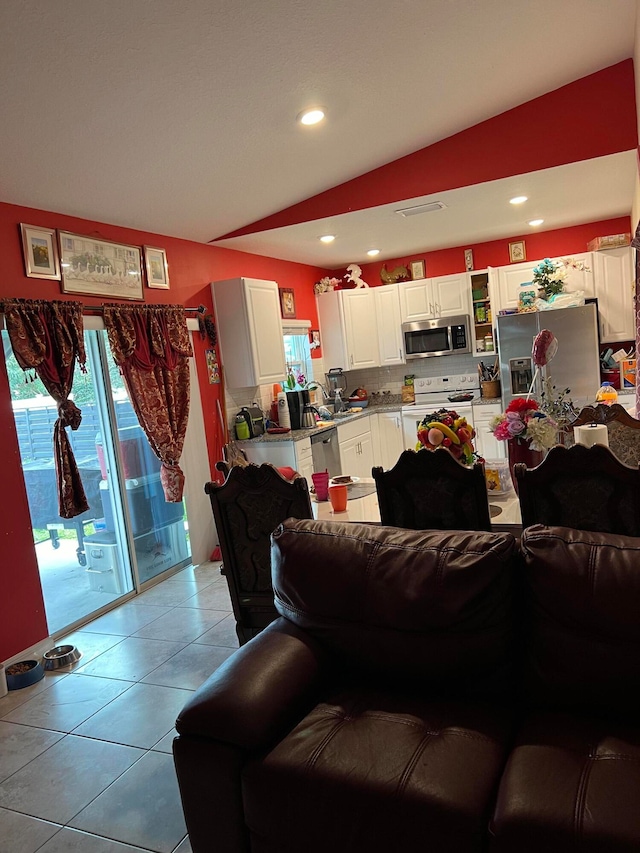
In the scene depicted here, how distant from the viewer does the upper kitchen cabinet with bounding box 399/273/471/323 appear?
6586mm

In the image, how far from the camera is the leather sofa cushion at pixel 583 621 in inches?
64.4

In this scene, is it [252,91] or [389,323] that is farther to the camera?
[389,323]

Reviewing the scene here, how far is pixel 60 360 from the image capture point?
3658 millimetres

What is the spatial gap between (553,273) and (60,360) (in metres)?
4.55

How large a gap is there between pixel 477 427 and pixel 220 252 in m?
3.11

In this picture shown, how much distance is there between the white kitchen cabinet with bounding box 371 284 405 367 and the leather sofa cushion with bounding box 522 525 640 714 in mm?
5279

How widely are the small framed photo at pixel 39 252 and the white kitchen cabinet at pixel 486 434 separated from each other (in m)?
4.21

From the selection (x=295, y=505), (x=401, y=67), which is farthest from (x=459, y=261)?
(x=295, y=505)

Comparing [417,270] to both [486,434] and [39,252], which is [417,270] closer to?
[486,434]

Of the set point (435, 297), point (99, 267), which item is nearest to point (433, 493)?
point (99, 267)

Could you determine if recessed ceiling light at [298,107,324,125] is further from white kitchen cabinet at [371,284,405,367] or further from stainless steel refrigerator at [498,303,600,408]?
white kitchen cabinet at [371,284,405,367]

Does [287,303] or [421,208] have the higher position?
[421,208]

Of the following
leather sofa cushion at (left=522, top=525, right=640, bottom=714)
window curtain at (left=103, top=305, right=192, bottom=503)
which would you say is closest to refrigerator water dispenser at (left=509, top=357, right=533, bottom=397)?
window curtain at (left=103, top=305, right=192, bottom=503)

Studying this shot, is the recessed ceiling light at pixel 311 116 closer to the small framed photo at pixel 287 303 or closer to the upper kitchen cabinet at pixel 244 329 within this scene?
the upper kitchen cabinet at pixel 244 329
